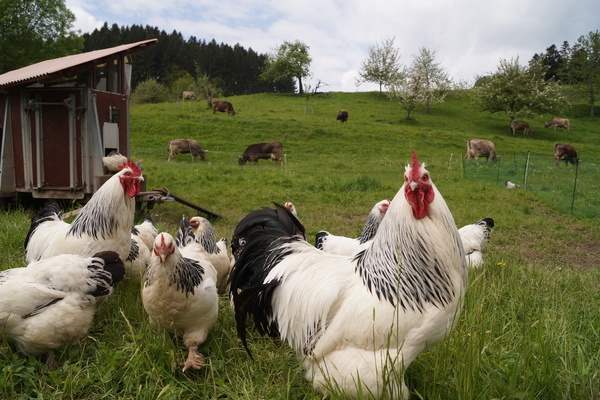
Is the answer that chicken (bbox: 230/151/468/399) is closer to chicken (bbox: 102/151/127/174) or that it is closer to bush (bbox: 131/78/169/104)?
chicken (bbox: 102/151/127/174)

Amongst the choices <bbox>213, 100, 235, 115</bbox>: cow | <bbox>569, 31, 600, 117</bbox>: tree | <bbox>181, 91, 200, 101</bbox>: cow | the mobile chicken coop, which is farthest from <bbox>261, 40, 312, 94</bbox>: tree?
the mobile chicken coop

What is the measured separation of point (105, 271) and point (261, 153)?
16.8 metres

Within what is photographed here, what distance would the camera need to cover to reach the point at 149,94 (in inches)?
1698

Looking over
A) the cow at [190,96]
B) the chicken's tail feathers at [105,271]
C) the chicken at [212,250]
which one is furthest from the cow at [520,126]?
the chicken's tail feathers at [105,271]

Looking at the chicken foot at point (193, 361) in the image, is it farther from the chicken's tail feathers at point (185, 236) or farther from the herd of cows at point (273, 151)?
the herd of cows at point (273, 151)

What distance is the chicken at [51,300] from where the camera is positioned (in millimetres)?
3160

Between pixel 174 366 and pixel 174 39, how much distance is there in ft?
258

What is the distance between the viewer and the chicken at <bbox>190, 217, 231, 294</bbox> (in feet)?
16.1

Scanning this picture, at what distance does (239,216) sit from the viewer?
31.5ft

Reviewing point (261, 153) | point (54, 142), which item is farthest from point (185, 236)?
point (261, 153)

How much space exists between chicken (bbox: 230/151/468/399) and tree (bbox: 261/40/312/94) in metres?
50.4

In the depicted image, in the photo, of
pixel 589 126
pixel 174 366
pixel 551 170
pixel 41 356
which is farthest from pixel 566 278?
pixel 589 126

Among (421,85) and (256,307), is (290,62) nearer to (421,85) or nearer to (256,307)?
(421,85)

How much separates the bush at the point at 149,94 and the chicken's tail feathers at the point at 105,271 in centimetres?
4251
